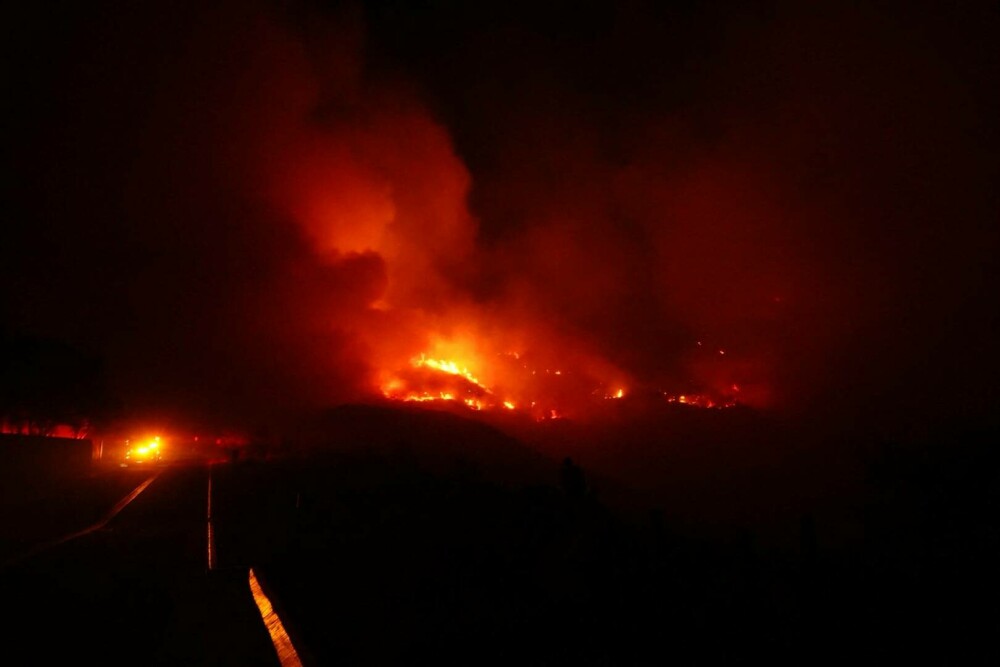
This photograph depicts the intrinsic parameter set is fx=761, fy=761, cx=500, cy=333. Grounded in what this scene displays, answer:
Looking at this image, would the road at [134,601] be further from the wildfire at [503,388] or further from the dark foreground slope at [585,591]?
the wildfire at [503,388]

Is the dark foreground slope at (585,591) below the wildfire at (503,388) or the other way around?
below

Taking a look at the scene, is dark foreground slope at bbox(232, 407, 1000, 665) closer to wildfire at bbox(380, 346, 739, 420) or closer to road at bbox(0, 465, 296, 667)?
road at bbox(0, 465, 296, 667)

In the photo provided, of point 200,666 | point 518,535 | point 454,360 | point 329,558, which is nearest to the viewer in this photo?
point 200,666

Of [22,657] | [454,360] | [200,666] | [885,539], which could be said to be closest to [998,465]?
[885,539]

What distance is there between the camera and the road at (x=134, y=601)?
7.27 metres

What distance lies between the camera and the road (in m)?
7.27

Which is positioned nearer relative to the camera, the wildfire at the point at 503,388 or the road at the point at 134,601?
the road at the point at 134,601

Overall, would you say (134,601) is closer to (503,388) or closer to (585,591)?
(585,591)

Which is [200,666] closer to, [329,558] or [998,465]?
[329,558]

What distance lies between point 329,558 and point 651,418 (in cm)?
5247

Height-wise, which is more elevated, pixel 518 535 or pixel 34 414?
pixel 34 414

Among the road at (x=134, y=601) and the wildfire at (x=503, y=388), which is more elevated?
the wildfire at (x=503, y=388)

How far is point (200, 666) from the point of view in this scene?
22.4 ft

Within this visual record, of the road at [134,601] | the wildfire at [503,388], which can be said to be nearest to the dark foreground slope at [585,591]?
the road at [134,601]
